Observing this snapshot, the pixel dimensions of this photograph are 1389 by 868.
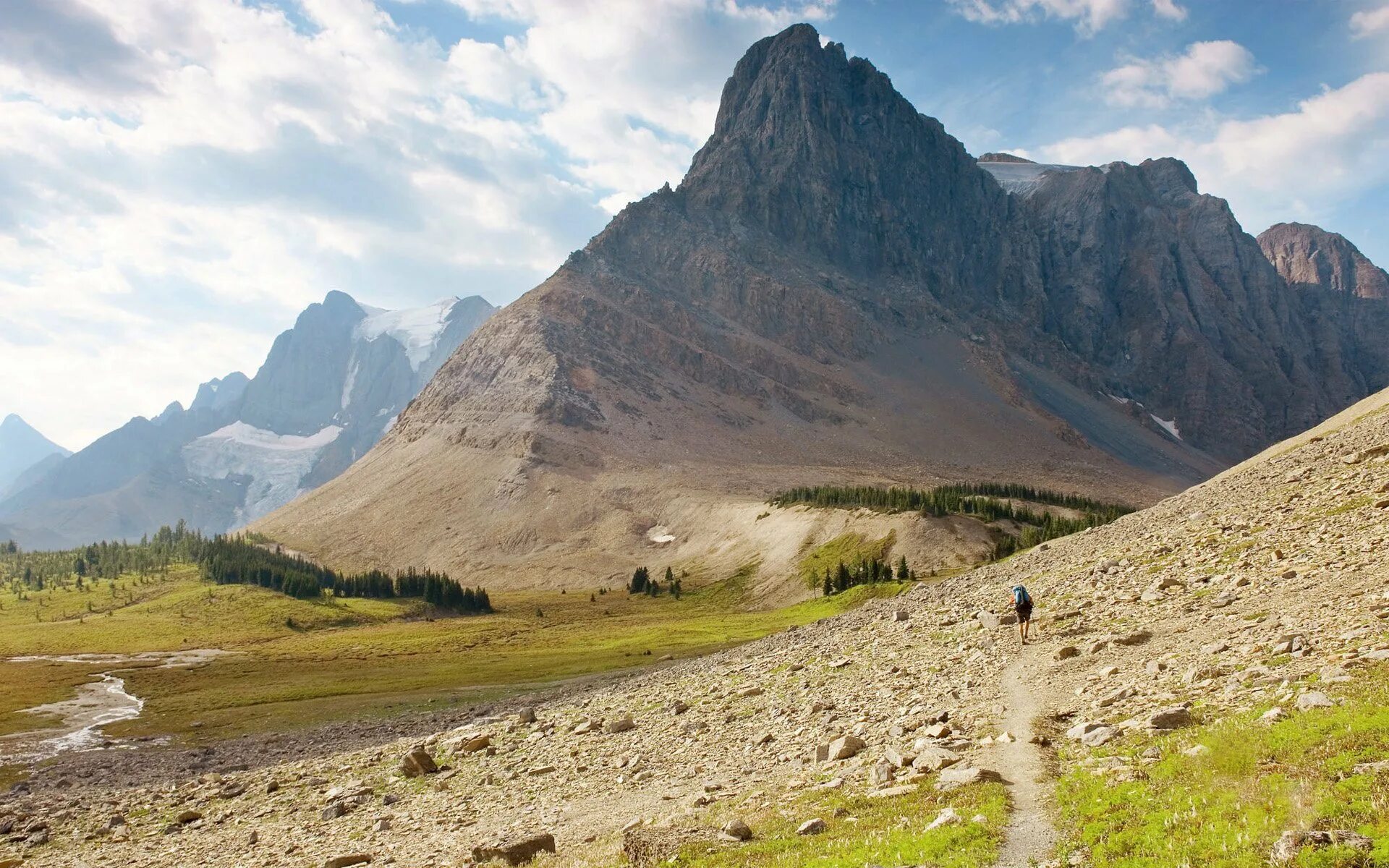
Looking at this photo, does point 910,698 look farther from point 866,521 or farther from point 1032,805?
point 866,521

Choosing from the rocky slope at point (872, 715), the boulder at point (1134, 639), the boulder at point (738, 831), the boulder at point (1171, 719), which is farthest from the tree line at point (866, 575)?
the boulder at point (738, 831)

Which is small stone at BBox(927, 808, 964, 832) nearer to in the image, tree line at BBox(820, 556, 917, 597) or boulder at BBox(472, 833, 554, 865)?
boulder at BBox(472, 833, 554, 865)

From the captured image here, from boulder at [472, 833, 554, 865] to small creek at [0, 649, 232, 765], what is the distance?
45.0m

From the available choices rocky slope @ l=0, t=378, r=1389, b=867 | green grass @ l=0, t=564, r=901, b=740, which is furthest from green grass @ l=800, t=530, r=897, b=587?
rocky slope @ l=0, t=378, r=1389, b=867

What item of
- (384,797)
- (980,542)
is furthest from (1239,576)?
(980,542)

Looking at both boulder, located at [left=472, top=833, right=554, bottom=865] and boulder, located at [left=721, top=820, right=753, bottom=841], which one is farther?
boulder, located at [left=472, top=833, right=554, bottom=865]

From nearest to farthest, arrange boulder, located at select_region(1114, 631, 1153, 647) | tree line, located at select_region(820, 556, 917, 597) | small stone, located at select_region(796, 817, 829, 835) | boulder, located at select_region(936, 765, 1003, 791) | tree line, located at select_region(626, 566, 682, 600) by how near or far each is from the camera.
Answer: small stone, located at select_region(796, 817, 829, 835)
boulder, located at select_region(936, 765, 1003, 791)
boulder, located at select_region(1114, 631, 1153, 647)
tree line, located at select_region(820, 556, 917, 597)
tree line, located at select_region(626, 566, 682, 600)

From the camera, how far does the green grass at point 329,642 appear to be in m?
64.2

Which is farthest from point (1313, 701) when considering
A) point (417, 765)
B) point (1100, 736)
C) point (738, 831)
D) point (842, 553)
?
point (842, 553)

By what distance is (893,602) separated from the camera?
5497 centimetres

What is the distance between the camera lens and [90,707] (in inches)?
2692

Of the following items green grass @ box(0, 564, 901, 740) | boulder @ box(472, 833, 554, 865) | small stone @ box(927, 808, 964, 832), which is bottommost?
green grass @ box(0, 564, 901, 740)

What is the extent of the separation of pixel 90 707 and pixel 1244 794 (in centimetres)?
8022

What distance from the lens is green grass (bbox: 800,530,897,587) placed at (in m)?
112
